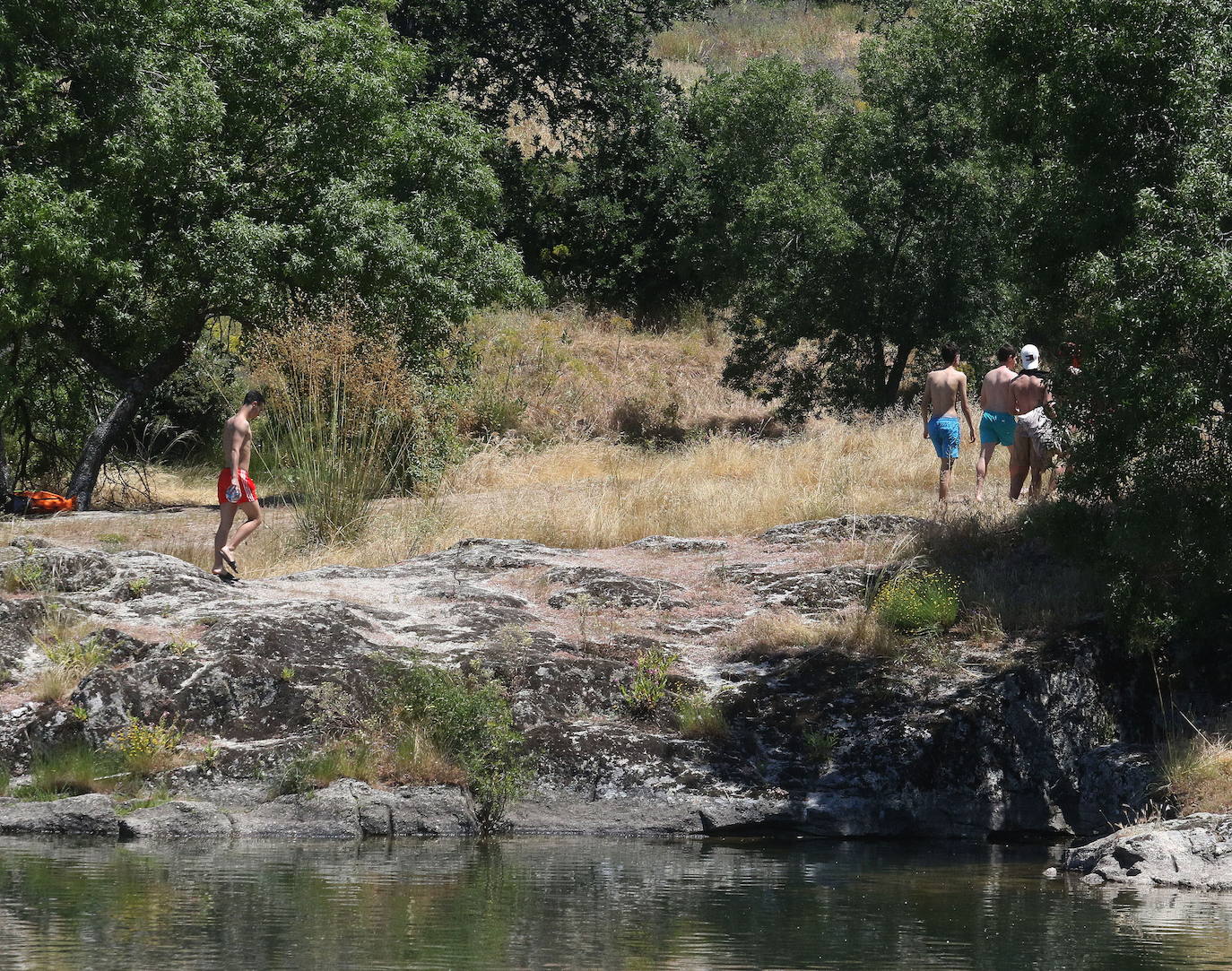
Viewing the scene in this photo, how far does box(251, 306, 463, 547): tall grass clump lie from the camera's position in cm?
1647

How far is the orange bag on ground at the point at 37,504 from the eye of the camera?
68.8 feet

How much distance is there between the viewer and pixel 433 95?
3152 centimetres

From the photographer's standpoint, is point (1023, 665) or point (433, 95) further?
point (433, 95)

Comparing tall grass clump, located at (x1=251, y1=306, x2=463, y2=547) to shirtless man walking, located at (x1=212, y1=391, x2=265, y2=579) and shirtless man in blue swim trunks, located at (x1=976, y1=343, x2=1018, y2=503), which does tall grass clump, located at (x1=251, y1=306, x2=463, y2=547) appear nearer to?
shirtless man walking, located at (x1=212, y1=391, x2=265, y2=579)

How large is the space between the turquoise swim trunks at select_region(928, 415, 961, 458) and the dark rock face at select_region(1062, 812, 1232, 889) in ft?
24.6

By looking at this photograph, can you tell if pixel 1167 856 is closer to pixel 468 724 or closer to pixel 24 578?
pixel 468 724

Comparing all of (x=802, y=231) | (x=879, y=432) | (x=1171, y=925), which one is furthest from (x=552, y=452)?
(x=1171, y=925)

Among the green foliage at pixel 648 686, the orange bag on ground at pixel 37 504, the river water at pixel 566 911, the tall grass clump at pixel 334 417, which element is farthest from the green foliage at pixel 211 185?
the river water at pixel 566 911

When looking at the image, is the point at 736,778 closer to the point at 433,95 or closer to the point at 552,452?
the point at 552,452

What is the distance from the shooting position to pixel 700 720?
11.6 metres

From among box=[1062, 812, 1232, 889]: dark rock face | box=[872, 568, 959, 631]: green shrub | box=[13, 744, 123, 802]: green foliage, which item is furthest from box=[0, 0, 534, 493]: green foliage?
box=[1062, 812, 1232, 889]: dark rock face

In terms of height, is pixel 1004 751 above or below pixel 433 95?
below

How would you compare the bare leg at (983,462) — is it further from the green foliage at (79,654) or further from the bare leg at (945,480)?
the green foliage at (79,654)

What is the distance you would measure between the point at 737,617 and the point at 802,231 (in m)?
16.2
